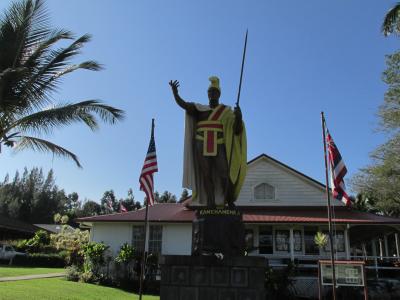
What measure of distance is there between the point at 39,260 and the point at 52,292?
18088mm

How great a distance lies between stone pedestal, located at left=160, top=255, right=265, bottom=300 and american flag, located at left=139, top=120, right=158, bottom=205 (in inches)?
317

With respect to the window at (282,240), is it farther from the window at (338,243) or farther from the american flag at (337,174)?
the american flag at (337,174)

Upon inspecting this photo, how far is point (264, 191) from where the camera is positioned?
23188 millimetres

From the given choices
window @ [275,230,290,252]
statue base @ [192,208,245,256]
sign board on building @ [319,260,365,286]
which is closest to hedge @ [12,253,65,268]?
window @ [275,230,290,252]

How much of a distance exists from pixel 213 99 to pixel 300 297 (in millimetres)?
13872

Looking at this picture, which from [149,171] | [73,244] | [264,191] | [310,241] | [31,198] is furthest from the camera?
[31,198]

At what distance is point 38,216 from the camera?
2544 inches

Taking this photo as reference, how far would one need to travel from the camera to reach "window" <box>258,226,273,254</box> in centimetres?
2234

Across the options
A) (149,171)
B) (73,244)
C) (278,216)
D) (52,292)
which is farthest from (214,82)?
(73,244)

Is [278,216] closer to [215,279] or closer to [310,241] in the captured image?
[310,241]

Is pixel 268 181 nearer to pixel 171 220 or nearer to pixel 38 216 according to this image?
pixel 171 220

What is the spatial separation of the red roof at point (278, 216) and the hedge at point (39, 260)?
409 inches

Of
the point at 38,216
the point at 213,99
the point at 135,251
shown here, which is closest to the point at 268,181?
the point at 135,251

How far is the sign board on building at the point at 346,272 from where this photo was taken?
41.5ft
